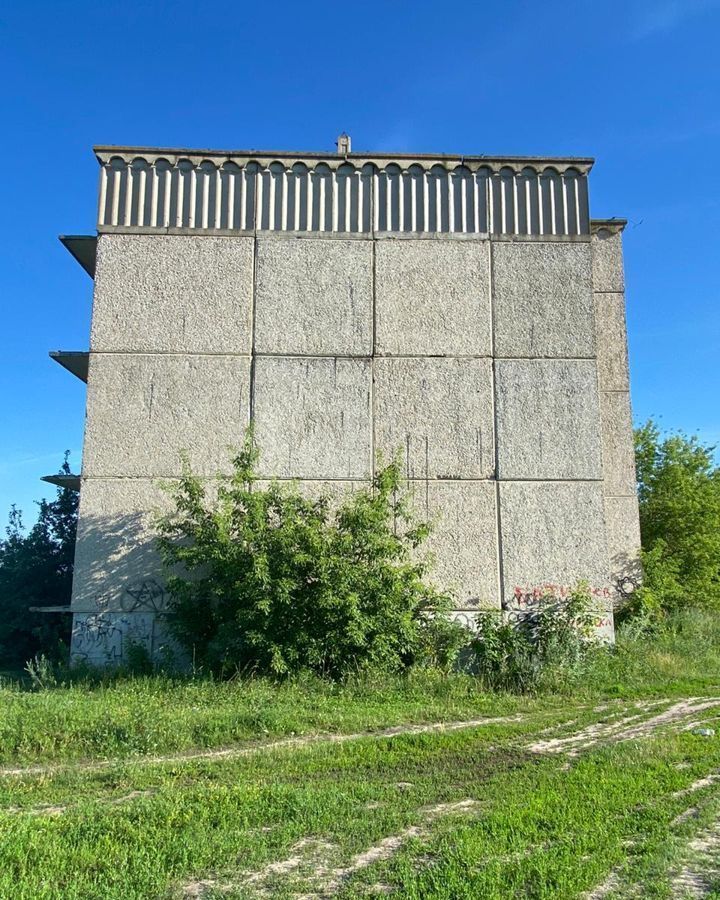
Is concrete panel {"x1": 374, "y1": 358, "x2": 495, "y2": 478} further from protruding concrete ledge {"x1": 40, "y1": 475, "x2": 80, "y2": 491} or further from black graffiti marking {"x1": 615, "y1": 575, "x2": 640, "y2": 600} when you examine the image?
protruding concrete ledge {"x1": 40, "y1": 475, "x2": 80, "y2": 491}

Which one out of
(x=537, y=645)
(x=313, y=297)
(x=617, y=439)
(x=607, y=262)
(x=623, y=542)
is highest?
(x=607, y=262)

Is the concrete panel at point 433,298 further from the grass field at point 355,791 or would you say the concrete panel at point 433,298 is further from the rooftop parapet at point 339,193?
the grass field at point 355,791

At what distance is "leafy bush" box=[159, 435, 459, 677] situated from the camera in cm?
962

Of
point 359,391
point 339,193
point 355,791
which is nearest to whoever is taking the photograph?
point 355,791

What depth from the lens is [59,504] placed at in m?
16.3

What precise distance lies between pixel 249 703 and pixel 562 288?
804 centimetres

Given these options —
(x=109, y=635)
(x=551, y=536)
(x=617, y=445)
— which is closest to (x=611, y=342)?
(x=617, y=445)

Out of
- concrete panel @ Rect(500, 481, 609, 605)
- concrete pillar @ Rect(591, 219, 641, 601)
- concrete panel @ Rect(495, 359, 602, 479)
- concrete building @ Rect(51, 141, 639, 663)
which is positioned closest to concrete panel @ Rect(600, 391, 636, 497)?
concrete pillar @ Rect(591, 219, 641, 601)

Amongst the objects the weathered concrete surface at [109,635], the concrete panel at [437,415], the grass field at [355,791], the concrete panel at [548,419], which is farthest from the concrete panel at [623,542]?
the weathered concrete surface at [109,635]

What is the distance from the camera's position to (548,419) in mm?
11930

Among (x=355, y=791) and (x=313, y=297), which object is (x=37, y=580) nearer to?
(x=313, y=297)

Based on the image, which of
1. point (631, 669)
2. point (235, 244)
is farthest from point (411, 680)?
point (235, 244)

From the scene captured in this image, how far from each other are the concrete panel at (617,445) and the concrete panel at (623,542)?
0.21 metres

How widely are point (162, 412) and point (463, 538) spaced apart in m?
5.02
